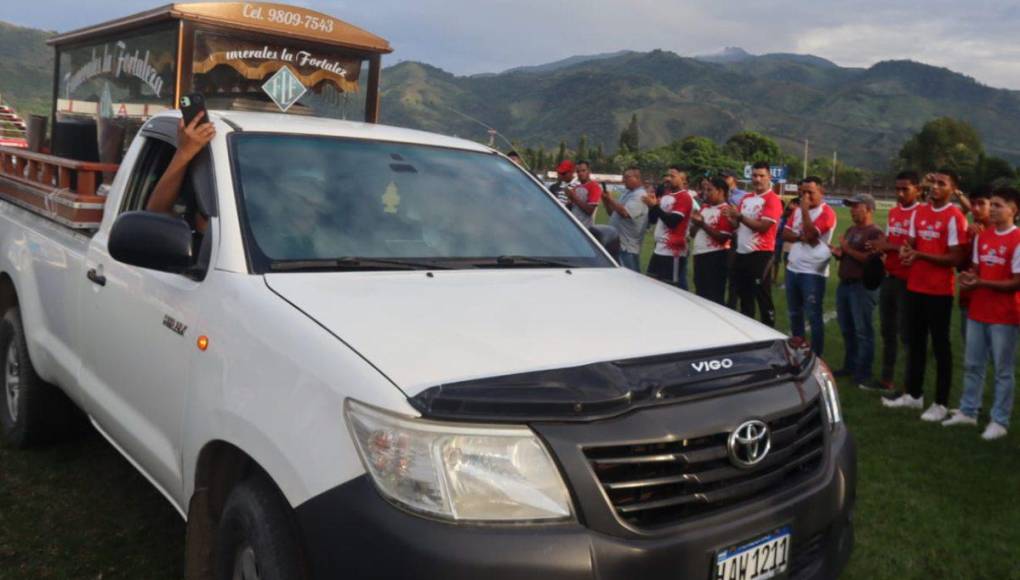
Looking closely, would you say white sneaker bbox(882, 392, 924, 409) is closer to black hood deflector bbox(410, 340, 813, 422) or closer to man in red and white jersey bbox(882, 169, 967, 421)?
Answer: man in red and white jersey bbox(882, 169, 967, 421)

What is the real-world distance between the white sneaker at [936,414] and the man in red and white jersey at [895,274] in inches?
29.0

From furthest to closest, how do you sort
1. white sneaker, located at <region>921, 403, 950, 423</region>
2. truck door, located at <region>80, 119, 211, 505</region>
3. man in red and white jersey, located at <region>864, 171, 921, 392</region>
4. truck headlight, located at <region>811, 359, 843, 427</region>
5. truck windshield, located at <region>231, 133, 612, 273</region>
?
man in red and white jersey, located at <region>864, 171, 921, 392</region> < white sneaker, located at <region>921, 403, 950, 423</region> < truck windshield, located at <region>231, 133, 612, 273</region> < truck door, located at <region>80, 119, 211, 505</region> < truck headlight, located at <region>811, 359, 843, 427</region>

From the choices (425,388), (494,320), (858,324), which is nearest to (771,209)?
(858,324)

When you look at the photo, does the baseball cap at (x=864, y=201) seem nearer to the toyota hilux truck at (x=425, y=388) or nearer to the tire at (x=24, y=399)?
the toyota hilux truck at (x=425, y=388)

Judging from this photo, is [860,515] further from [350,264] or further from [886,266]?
[886,266]

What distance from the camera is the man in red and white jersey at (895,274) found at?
7.07m

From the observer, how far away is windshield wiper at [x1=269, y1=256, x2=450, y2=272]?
274 centimetres

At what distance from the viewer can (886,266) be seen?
725cm

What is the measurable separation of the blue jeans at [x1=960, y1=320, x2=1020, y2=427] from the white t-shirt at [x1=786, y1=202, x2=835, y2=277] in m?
1.72

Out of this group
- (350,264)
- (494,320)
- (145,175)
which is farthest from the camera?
(145,175)

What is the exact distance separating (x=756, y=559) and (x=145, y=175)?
2983mm

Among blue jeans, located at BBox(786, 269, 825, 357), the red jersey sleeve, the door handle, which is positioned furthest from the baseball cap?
the door handle

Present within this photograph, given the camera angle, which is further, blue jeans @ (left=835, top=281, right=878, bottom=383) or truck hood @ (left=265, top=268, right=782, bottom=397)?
blue jeans @ (left=835, top=281, right=878, bottom=383)

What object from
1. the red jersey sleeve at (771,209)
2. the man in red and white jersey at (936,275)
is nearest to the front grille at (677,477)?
the man in red and white jersey at (936,275)
